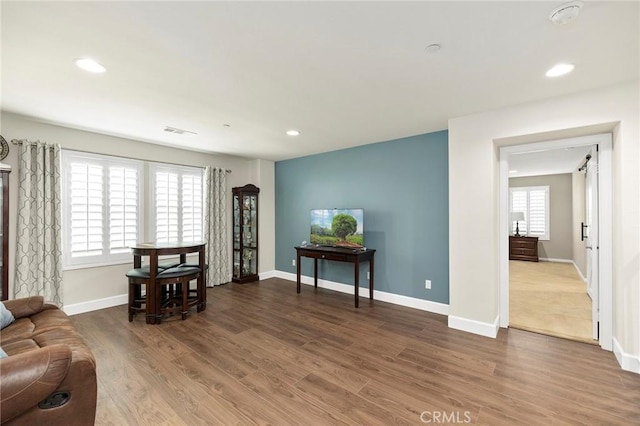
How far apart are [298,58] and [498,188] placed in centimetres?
266

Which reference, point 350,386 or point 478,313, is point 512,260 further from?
point 350,386

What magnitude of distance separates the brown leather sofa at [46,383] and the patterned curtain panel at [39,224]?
2.02 meters

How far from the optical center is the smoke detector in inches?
59.8

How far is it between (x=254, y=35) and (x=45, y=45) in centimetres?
142

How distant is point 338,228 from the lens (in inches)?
181

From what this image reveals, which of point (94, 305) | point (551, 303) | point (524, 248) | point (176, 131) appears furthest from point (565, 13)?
point (524, 248)

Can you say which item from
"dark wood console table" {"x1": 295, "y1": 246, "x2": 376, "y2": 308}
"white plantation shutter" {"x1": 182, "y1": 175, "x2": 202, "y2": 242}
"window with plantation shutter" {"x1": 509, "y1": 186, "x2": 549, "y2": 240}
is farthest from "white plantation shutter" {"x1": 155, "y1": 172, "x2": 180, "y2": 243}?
"window with plantation shutter" {"x1": 509, "y1": 186, "x2": 549, "y2": 240}

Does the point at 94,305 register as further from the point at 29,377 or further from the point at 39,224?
the point at 29,377

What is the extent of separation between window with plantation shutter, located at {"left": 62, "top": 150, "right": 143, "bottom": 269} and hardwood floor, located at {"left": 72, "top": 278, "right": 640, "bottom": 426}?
925 mm

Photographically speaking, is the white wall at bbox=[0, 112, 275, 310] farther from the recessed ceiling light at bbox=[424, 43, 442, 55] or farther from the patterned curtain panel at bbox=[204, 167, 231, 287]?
the recessed ceiling light at bbox=[424, 43, 442, 55]

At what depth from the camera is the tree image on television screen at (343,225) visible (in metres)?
4.46

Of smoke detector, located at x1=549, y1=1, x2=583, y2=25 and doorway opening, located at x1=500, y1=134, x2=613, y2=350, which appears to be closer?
smoke detector, located at x1=549, y1=1, x2=583, y2=25

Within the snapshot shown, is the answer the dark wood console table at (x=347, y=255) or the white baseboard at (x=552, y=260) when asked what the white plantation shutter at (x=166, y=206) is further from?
the white baseboard at (x=552, y=260)

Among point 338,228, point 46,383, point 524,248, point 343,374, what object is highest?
point 338,228
